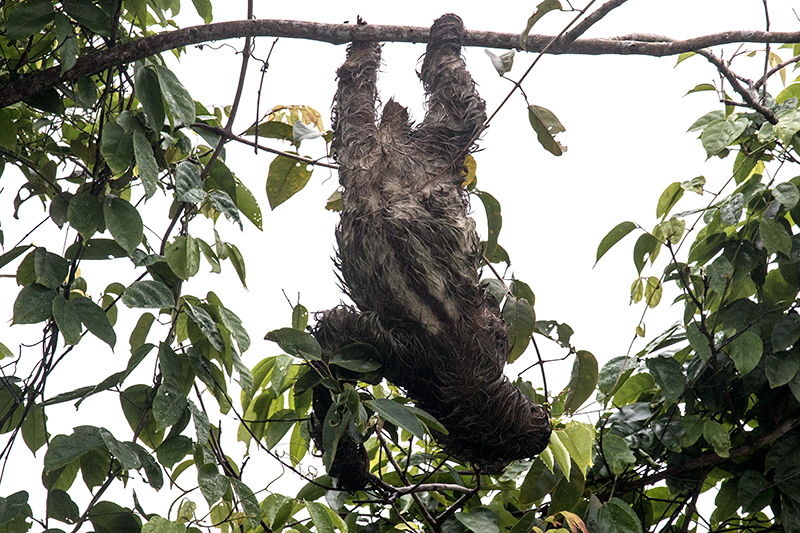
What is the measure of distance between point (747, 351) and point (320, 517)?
747mm

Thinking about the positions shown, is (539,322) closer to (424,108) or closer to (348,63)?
(424,108)

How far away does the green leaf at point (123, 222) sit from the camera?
38.5 inches

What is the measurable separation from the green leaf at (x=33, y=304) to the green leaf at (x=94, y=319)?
0.11 feet

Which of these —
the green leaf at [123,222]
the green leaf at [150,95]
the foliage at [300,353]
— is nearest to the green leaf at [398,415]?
the foliage at [300,353]

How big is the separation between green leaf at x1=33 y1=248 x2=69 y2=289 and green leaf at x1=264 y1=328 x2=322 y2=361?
0.31 metres

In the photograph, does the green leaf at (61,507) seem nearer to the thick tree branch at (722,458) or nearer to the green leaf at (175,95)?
the green leaf at (175,95)

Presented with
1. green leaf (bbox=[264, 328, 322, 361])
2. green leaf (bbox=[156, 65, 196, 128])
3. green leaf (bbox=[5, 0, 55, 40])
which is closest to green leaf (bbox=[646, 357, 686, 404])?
green leaf (bbox=[264, 328, 322, 361])

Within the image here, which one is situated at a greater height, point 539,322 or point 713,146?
point 713,146

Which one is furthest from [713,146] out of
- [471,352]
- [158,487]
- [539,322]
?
[158,487]

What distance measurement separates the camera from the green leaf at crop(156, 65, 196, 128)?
100cm

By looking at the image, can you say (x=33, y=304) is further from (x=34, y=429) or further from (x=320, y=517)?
(x=320, y=517)

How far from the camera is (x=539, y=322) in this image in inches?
50.0

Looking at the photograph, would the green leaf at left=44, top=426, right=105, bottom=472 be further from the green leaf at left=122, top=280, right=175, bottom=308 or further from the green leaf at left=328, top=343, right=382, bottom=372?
the green leaf at left=328, top=343, right=382, bottom=372

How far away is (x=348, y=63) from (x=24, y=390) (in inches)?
30.0
